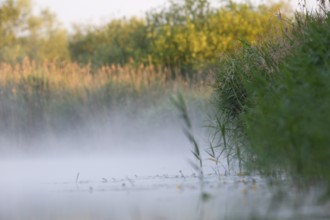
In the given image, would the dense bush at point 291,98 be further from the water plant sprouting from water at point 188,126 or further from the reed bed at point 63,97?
the reed bed at point 63,97

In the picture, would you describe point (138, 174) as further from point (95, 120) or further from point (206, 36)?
point (206, 36)

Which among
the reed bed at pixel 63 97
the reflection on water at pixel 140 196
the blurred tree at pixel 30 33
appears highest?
the blurred tree at pixel 30 33

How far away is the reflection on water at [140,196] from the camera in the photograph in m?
6.93

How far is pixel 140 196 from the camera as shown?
8.66 m

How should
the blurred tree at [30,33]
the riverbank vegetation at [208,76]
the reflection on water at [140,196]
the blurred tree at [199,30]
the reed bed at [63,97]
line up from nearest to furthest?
the reflection on water at [140,196] < the riverbank vegetation at [208,76] < the reed bed at [63,97] < the blurred tree at [199,30] < the blurred tree at [30,33]

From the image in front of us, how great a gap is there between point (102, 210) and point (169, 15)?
2447 centimetres

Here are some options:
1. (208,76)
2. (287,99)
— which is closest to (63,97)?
(208,76)

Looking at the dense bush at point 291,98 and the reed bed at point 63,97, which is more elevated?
the reed bed at point 63,97

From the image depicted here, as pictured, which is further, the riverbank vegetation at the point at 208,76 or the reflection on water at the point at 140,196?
the riverbank vegetation at the point at 208,76

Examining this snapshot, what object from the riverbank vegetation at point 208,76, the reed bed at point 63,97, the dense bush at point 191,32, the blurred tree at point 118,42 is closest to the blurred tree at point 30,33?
the riverbank vegetation at point 208,76

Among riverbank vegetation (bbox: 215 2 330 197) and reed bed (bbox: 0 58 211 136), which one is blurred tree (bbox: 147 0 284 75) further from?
riverbank vegetation (bbox: 215 2 330 197)

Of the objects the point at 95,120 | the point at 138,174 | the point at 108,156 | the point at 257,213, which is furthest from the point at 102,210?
the point at 95,120

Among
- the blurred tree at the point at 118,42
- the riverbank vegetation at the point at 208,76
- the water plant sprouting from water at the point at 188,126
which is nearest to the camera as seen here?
the riverbank vegetation at the point at 208,76

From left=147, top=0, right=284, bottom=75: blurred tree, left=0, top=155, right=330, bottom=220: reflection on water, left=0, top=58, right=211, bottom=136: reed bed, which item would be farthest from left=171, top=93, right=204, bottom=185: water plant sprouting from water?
left=147, top=0, right=284, bottom=75: blurred tree
